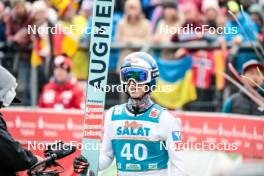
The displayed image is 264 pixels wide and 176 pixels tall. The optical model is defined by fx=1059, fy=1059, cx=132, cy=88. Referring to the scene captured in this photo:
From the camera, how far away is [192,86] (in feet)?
53.6

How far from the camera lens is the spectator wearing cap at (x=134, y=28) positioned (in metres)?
17.2

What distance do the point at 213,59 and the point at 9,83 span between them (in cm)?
763

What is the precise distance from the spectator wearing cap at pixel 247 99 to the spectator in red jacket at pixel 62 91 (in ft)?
7.54

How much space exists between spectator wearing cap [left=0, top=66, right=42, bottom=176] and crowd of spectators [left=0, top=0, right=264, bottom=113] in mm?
7359

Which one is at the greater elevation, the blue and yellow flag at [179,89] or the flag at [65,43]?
the flag at [65,43]

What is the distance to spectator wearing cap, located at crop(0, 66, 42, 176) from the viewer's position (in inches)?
345

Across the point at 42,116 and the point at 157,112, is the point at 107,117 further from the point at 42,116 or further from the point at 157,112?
the point at 42,116

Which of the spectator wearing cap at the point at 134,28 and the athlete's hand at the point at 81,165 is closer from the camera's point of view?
the athlete's hand at the point at 81,165

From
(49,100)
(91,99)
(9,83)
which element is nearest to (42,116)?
(49,100)
